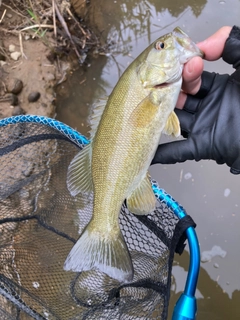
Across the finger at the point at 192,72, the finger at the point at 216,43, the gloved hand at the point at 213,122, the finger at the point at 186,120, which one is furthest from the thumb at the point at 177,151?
the finger at the point at 216,43

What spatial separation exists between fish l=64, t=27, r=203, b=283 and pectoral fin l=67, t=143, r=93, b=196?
43 millimetres

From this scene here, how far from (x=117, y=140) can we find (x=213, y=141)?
0.65 metres

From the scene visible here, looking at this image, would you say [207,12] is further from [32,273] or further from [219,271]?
[32,273]

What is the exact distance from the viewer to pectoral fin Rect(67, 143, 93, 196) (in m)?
2.02

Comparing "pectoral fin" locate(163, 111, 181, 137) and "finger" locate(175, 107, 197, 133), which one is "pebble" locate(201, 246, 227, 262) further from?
"pectoral fin" locate(163, 111, 181, 137)

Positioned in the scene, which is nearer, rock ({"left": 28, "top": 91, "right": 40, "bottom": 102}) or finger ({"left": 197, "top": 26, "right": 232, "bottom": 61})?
finger ({"left": 197, "top": 26, "right": 232, "bottom": 61})

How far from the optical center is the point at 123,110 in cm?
189

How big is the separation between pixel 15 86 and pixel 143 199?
77.0 inches

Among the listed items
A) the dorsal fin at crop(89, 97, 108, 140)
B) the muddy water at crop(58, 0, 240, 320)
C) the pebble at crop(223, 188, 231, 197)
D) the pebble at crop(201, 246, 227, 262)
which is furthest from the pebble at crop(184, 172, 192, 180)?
the dorsal fin at crop(89, 97, 108, 140)

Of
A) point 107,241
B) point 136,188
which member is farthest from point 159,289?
point 136,188

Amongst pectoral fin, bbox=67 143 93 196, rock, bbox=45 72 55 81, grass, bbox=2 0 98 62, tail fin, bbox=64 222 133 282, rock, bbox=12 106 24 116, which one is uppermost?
grass, bbox=2 0 98 62

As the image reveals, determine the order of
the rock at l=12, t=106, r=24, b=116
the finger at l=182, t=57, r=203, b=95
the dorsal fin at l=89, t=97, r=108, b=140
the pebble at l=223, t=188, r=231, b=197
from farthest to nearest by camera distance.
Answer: the rock at l=12, t=106, r=24, b=116, the pebble at l=223, t=188, r=231, b=197, the dorsal fin at l=89, t=97, r=108, b=140, the finger at l=182, t=57, r=203, b=95

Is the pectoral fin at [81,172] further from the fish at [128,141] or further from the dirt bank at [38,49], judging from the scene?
the dirt bank at [38,49]

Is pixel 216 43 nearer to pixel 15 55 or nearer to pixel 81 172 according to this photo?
pixel 81 172
